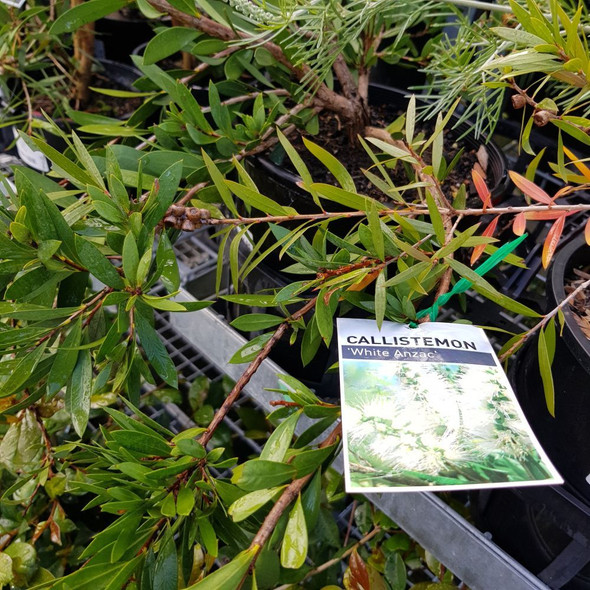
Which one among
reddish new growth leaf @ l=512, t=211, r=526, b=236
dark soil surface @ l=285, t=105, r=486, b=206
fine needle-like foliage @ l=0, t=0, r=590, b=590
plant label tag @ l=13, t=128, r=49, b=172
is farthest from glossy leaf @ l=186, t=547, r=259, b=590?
plant label tag @ l=13, t=128, r=49, b=172

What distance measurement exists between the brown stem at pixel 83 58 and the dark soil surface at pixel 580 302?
82cm

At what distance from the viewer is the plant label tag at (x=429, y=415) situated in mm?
331

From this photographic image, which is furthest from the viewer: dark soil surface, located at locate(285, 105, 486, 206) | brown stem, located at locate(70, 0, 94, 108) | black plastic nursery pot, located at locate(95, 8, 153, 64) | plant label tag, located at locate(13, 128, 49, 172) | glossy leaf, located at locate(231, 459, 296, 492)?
black plastic nursery pot, located at locate(95, 8, 153, 64)

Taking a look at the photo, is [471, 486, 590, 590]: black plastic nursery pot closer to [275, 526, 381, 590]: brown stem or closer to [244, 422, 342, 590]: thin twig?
[275, 526, 381, 590]: brown stem

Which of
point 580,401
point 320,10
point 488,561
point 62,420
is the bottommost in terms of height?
point 62,420

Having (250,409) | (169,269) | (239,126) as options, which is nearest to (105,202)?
(169,269)

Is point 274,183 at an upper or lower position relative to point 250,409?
upper

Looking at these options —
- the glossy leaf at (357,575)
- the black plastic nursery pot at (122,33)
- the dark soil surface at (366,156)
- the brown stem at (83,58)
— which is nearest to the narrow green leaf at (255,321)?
the dark soil surface at (366,156)

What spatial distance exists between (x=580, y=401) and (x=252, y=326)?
10.3 inches

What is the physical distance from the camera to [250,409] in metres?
0.80

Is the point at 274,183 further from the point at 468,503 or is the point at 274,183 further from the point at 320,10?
the point at 468,503

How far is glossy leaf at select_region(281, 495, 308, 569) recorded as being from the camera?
1.01 ft

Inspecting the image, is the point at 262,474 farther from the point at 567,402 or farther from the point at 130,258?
the point at 567,402

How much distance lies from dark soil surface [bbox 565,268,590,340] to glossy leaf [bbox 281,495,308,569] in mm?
273
